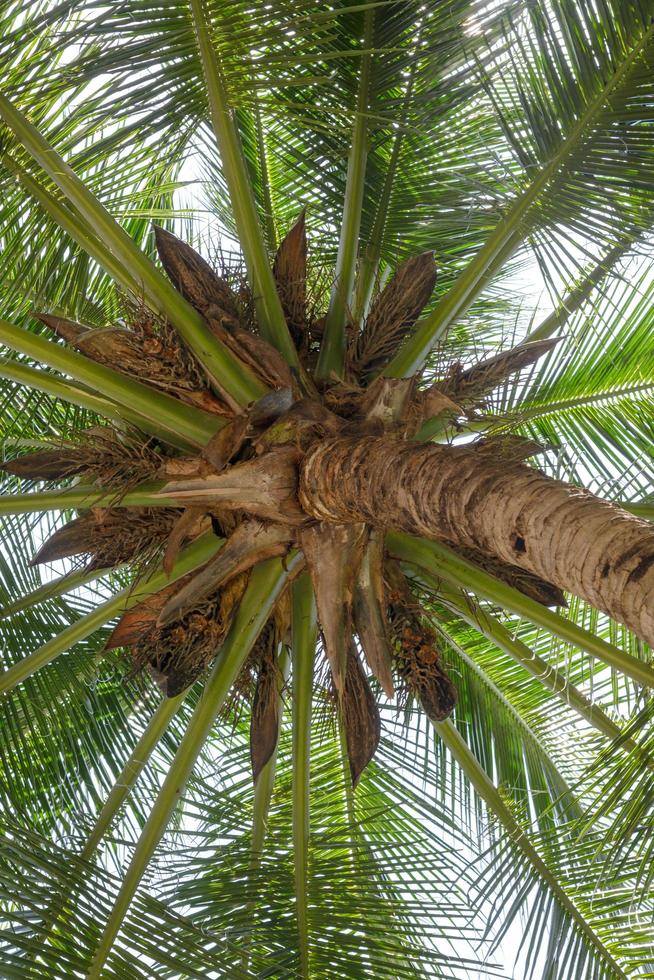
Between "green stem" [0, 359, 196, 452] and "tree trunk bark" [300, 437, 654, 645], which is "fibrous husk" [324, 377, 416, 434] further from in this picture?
"green stem" [0, 359, 196, 452]

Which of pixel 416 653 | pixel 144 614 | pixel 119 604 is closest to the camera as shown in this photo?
pixel 416 653

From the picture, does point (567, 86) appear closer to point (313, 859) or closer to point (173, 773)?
point (173, 773)

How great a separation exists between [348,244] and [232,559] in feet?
4.43

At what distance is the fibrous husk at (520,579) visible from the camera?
300 cm

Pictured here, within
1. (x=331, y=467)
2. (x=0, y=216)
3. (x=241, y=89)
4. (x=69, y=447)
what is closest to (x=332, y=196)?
(x=241, y=89)

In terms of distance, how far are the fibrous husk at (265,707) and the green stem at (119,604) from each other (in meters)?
0.40

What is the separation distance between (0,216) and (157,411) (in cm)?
139

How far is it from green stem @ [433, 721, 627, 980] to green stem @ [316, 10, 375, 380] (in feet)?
4.88

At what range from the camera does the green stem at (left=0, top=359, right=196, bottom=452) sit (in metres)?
2.97

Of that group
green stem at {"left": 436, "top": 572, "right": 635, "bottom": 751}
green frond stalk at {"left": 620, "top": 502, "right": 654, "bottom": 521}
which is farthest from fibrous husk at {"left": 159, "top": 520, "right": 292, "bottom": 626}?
green frond stalk at {"left": 620, "top": 502, "right": 654, "bottom": 521}

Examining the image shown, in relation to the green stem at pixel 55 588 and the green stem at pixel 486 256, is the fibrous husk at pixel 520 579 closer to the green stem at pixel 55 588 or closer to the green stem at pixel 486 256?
the green stem at pixel 486 256

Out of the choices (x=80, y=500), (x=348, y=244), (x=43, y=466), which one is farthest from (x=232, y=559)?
(x=348, y=244)

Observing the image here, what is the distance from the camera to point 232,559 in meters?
3.06

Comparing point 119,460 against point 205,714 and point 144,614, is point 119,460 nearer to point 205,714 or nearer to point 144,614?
point 144,614
